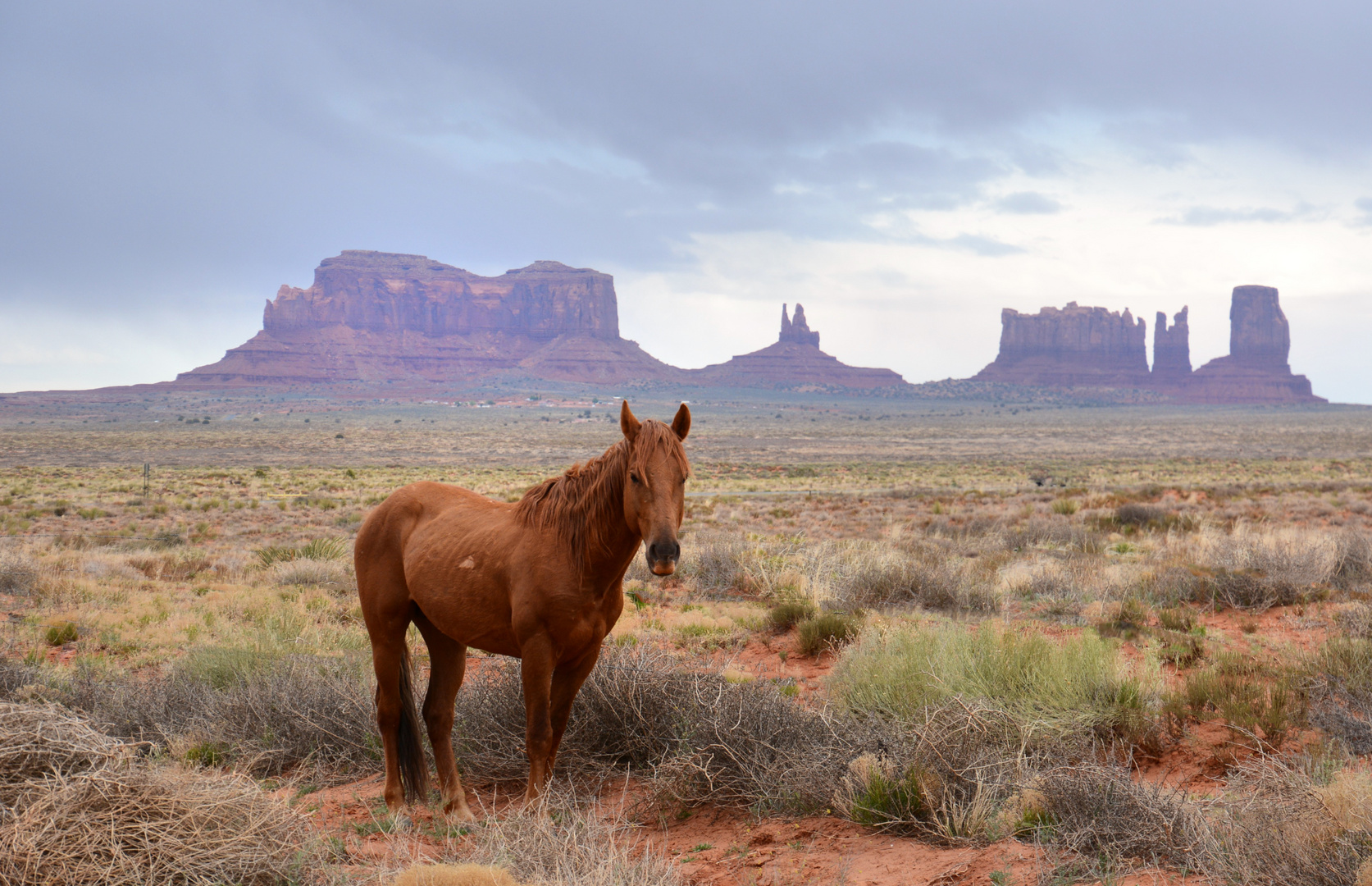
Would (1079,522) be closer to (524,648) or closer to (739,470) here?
(524,648)

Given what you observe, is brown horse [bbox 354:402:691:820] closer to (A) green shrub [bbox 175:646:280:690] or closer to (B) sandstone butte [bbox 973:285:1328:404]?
(A) green shrub [bbox 175:646:280:690]

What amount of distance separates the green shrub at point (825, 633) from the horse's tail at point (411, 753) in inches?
172

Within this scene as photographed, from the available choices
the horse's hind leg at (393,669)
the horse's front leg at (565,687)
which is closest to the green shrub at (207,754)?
the horse's hind leg at (393,669)

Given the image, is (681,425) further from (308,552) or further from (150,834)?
(308,552)

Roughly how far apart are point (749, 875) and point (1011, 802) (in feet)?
4.46

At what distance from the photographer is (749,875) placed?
3.46 m

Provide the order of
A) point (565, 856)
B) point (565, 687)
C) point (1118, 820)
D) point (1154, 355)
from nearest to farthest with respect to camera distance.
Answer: point (565, 856) → point (1118, 820) → point (565, 687) → point (1154, 355)

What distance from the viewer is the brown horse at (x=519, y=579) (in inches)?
159

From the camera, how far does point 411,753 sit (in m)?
4.96

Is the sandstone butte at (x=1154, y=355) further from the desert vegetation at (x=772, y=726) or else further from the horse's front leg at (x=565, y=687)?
the horse's front leg at (x=565, y=687)

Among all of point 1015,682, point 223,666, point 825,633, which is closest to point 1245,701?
point 1015,682

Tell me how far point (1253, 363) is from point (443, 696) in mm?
210663

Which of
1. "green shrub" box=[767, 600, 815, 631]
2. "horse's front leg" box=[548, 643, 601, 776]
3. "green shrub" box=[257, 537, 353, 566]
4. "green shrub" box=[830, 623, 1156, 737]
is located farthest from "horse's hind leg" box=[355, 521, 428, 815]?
"green shrub" box=[257, 537, 353, 566]

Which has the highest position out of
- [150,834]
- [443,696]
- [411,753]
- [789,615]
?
[150,834]
